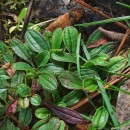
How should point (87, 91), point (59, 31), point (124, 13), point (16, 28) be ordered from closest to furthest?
point (87, 91) < point (59, 31) < point (124, 13) < point (16, 28)

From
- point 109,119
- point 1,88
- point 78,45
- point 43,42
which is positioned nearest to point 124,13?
point 78,45

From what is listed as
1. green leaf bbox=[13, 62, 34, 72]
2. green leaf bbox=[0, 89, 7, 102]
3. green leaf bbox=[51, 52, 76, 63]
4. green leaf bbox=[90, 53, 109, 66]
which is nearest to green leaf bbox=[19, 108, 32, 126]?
green leaf bbox=[0, 89, 7, 102]

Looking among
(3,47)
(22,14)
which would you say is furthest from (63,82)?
(22,14)

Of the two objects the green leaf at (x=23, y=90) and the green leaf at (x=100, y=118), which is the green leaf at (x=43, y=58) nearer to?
the green leaf at (x=23, y=90)

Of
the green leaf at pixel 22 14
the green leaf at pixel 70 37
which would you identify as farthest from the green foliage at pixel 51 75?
the green leaf at pixel 22 14

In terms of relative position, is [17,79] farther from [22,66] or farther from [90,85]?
[90,85]

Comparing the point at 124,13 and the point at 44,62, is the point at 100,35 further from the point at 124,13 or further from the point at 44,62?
the point at 44,62
